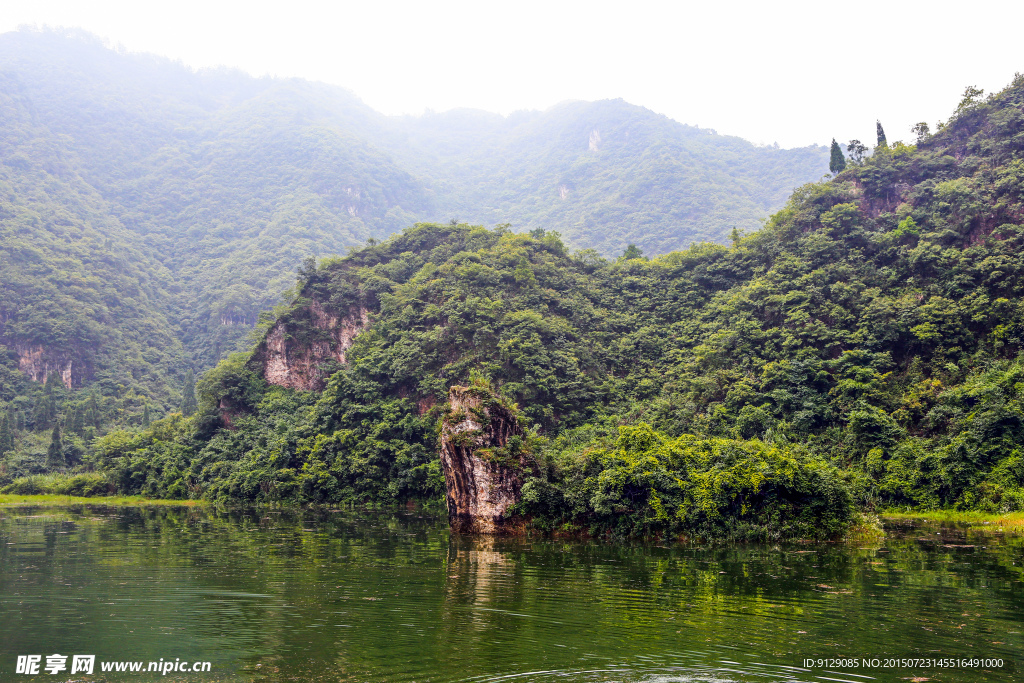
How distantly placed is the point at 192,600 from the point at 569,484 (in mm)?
17524

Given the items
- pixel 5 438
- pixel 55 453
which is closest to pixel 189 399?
pixel 5 438

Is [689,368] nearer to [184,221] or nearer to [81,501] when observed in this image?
[81,501]

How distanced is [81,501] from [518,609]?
167 feet

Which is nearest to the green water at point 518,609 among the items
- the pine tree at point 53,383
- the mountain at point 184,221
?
the mountain at point 184,221

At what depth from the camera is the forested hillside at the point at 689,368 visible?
1156 inches

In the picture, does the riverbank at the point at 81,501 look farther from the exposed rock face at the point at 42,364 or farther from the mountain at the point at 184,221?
the exposed rock face at the point at 42,364

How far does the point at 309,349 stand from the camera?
210 ft

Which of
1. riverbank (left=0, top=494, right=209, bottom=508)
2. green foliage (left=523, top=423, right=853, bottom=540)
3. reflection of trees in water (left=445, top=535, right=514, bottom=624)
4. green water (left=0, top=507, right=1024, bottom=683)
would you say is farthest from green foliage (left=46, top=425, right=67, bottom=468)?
green foliage (left=523, top=423, right=853, bottom=540)

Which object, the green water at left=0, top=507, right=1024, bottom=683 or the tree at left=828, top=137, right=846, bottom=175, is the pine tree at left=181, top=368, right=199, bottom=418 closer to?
the green water at left=0, top=507, right=1024, bottom=683

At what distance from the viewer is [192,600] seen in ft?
48.7

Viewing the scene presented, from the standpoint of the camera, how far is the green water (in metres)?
10.1

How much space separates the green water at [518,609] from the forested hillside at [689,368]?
5390mm

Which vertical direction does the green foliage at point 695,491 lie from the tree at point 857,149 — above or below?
below

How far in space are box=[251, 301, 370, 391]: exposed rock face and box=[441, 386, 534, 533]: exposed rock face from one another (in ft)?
108
